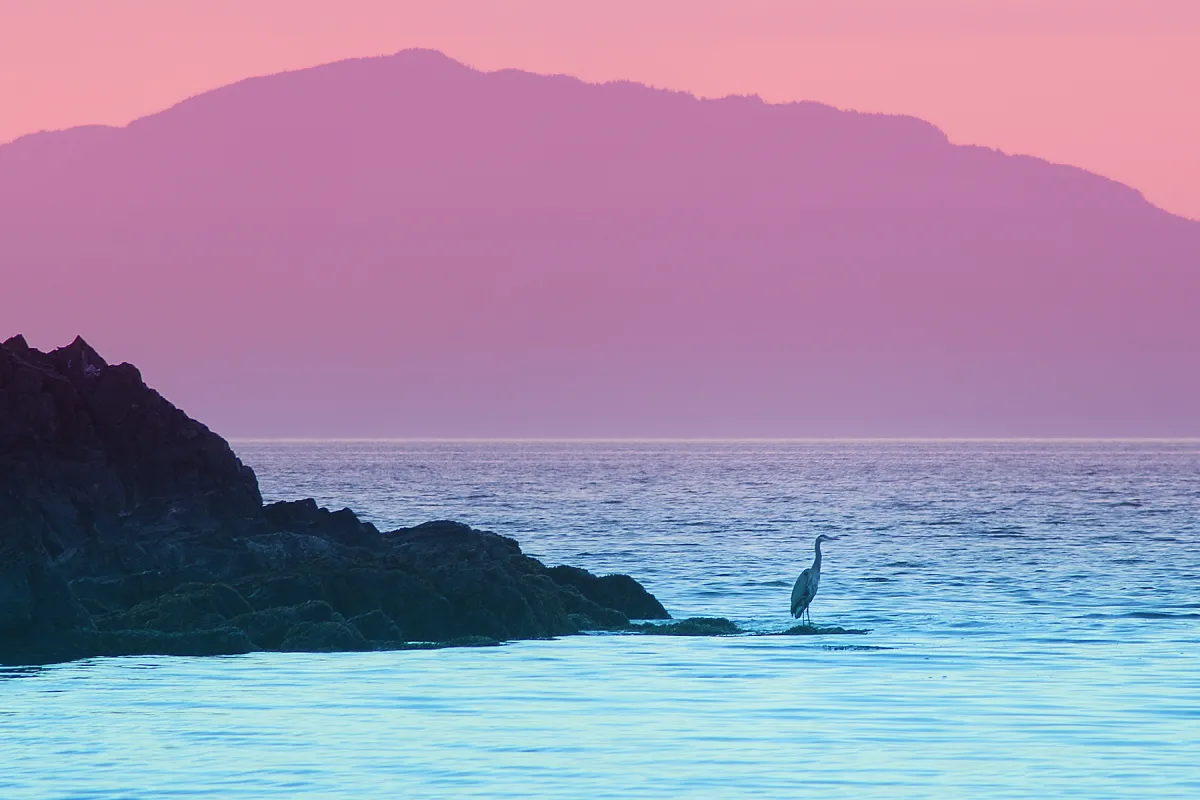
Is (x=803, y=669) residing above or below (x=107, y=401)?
below

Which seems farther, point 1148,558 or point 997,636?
point 1148,558

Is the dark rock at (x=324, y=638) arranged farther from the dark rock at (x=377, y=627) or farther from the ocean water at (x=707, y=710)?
the ocean water at (x=707, y=710)

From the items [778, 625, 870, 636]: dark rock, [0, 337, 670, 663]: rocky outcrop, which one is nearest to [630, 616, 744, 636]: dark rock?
[0, 337, 670, 663]: rocky outcrop

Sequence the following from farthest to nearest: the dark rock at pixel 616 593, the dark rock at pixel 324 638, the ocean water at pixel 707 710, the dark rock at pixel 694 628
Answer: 1. the dark rock at pixel 616 593
2. the dark rock at pixel 694 628
3. the dark rock at pixel 324 638
4. the ocean water at pixel 707 710

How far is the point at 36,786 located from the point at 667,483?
400 feet

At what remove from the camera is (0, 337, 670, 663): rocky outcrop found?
27469 mm

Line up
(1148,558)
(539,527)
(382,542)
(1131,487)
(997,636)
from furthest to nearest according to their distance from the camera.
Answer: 1. (1131,487)
2. (539,527)
3. (1148,558)
4. (382,542)
5. (997,636)

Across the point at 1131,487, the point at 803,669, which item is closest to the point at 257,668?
the point at 803,669

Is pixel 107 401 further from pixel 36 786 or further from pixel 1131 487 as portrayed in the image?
pixel 1131 487

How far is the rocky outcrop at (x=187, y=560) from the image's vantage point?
2747 centimetres

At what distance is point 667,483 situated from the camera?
13862cm

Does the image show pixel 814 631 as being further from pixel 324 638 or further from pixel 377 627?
pixel 324 638

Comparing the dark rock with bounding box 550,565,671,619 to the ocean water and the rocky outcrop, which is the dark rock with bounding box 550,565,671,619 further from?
the ocean water

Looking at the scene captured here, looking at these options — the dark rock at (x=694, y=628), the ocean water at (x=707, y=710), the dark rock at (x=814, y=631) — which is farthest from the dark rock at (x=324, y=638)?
the dark rock at (x=814, y=631)
